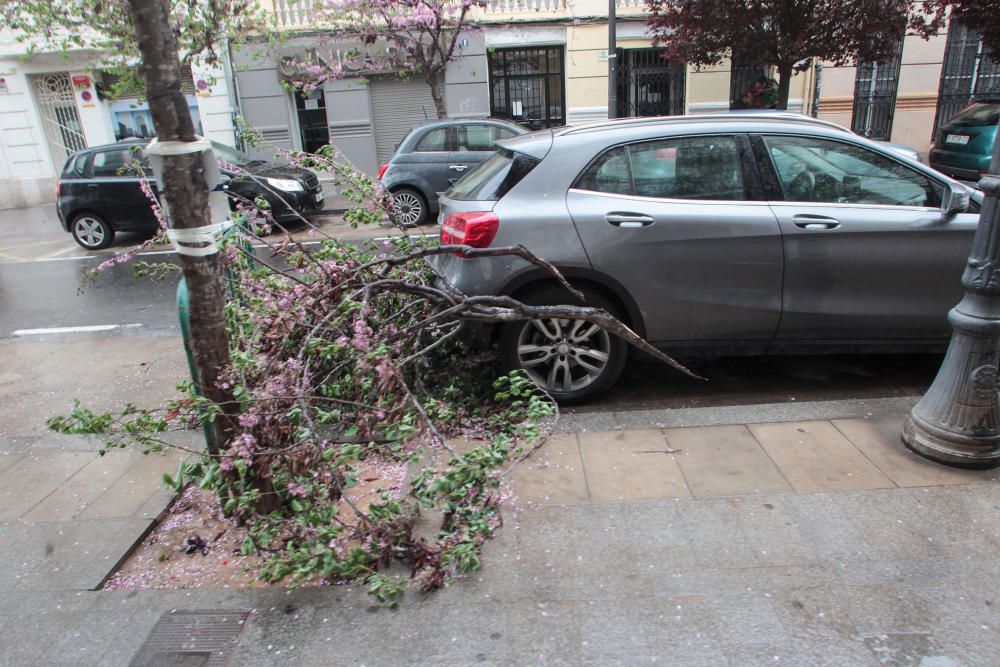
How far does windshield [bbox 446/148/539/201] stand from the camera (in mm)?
4422

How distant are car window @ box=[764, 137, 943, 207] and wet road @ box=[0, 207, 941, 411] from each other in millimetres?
1227

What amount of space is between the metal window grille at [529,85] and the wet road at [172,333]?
935cm

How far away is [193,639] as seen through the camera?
270 cm

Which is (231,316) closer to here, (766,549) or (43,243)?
(766,549)

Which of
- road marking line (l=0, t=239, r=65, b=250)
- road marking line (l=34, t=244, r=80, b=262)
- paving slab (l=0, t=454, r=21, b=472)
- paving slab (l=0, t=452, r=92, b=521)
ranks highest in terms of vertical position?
paving slab (l=0, t=452, r=92, b=521)

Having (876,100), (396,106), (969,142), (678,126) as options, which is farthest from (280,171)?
(876,100)

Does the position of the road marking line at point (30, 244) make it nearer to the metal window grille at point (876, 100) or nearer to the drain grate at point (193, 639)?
the drain grate at point (193, 639)

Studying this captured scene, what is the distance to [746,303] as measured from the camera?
4398 mm

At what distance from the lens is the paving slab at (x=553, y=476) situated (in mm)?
3549

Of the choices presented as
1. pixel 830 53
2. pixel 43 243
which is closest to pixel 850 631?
pixel 830 53

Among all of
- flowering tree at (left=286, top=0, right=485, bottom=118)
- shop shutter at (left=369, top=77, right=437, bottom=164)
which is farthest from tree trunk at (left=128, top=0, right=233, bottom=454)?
shop shutter at (left=369, top=77, right=437, bottom=164)

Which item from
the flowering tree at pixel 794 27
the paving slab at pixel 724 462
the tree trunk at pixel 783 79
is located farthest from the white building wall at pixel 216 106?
the paving slab at pixel 724 462

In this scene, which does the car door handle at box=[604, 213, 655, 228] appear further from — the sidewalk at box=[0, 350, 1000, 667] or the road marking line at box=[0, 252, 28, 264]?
the road marking line at box=[0, 252, 28, 264]

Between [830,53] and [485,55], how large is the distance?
8468 millimetres
